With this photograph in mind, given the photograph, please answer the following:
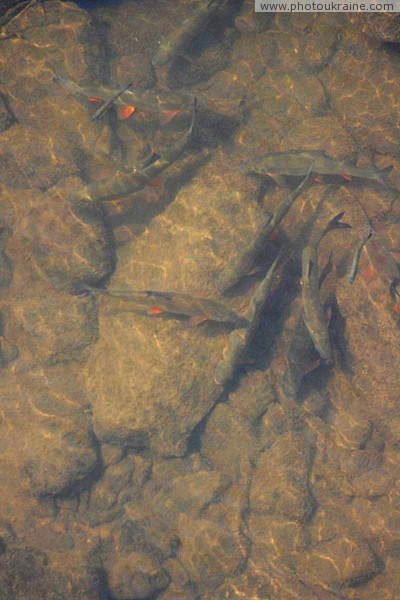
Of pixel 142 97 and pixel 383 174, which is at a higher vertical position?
pixel 142 97

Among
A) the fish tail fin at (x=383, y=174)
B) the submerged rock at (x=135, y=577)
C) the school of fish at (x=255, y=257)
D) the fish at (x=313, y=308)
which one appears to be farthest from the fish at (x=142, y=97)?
the submerged rock at (x=135, y=577)

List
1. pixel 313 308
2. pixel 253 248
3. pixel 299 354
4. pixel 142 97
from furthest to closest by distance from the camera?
1. pixel 142 97
2. pixel 299 354
3. pixel 253 248
4. pixel 313 308

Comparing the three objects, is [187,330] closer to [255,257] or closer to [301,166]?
[255,257]

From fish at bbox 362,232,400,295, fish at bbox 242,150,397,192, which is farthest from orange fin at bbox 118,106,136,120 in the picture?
fish at bbox 362,232,400,295

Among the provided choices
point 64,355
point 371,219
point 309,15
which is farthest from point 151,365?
point 309,15

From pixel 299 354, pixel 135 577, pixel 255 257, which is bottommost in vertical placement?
pixel 135 577

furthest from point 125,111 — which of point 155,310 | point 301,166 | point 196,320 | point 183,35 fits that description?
point 196,320

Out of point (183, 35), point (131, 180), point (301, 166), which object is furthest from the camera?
point (183, 35)
